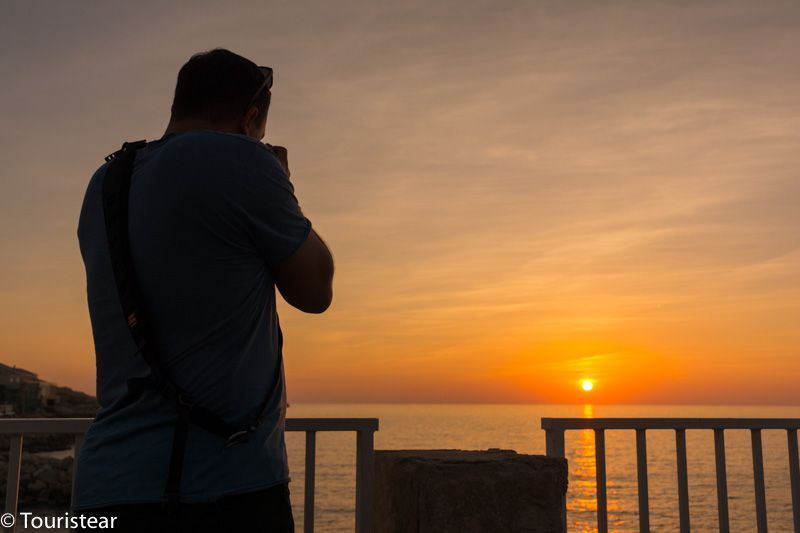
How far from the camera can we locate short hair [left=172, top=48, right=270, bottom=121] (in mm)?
1512

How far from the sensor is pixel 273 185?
1.39 metres

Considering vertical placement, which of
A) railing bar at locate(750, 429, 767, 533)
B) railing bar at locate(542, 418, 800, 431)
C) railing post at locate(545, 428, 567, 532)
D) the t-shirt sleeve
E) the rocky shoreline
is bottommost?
the rocky shoreline

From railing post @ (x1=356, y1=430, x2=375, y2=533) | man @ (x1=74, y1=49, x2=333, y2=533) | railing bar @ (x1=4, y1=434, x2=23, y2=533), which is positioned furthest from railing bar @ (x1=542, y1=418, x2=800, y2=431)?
man @ (x1=74, y1=49, x2=333, y2=533)

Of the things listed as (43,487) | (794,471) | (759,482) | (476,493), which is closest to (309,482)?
(476,493)

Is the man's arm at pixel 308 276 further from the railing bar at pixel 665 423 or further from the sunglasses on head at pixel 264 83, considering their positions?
the railing bar at pixel 665 423

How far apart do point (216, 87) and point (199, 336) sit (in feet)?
1.82

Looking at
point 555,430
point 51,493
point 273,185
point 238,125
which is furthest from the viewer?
point 51,493

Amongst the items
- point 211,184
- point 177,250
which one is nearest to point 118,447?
point 177,250

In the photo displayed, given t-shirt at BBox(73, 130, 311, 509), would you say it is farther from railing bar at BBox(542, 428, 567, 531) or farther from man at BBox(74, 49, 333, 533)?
railing bar at BBox(542, 428, 567, 531)

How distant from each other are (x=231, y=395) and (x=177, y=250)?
0.29m

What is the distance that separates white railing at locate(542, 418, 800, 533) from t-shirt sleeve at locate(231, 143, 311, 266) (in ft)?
9.62

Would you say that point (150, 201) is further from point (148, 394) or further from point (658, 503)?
point (658, 503)

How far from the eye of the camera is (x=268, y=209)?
137cm

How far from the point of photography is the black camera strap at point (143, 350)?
49.5 inches
